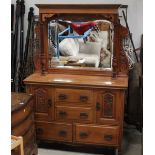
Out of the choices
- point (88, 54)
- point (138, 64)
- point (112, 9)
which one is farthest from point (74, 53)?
point (138, 64)

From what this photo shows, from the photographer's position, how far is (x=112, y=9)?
2.89 m

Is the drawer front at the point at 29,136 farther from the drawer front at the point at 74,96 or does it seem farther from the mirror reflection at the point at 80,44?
the mirror reflection at the point at 80,44

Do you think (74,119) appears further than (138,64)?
No

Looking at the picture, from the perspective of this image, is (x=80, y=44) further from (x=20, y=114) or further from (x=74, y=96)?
(x=20, y=114)

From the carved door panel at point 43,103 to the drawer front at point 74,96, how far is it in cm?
10

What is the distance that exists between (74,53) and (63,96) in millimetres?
527

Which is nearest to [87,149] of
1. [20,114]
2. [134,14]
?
[20,114]

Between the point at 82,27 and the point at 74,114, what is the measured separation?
94 centimetres

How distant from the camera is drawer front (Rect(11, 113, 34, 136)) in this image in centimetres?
235

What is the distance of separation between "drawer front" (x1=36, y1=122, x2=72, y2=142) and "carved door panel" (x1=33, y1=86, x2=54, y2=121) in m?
Result: 0.08

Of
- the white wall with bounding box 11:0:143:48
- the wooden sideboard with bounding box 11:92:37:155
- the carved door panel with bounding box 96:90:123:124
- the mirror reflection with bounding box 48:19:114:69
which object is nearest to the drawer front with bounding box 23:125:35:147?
the wooden sideboard with bounding box 11:92:37:155

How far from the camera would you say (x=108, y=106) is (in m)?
2.91
